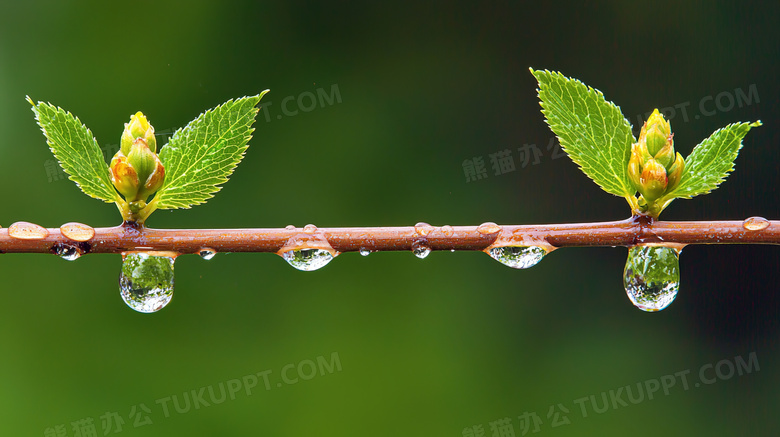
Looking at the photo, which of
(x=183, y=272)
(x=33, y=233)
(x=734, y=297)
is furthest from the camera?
(x=734, y=297)

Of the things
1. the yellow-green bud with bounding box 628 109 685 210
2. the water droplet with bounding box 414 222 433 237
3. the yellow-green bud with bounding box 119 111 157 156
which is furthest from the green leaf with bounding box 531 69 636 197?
the yellow-green bud with bounding box 119 111 157 156

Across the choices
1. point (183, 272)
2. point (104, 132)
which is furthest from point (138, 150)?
point (104, 132)

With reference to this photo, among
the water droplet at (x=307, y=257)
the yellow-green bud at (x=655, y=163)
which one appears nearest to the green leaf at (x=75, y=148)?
the water droplet at (x=307, y=257)

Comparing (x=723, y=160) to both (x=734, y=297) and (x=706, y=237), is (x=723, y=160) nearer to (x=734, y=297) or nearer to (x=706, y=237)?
(x=706, y=237)

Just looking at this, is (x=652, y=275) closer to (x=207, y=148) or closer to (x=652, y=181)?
(x=652, y=181)

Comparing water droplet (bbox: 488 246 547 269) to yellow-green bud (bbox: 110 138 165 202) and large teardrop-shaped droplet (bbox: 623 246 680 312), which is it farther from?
yellow-green bud (bbox: 110 138 165 202)

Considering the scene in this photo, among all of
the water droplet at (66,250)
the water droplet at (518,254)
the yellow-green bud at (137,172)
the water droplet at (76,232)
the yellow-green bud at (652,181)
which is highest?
the yellow-green bud at (137,172)

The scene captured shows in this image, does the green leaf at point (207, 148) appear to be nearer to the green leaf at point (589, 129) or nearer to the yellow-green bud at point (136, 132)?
the yellow-green bud at point (136, 132)
